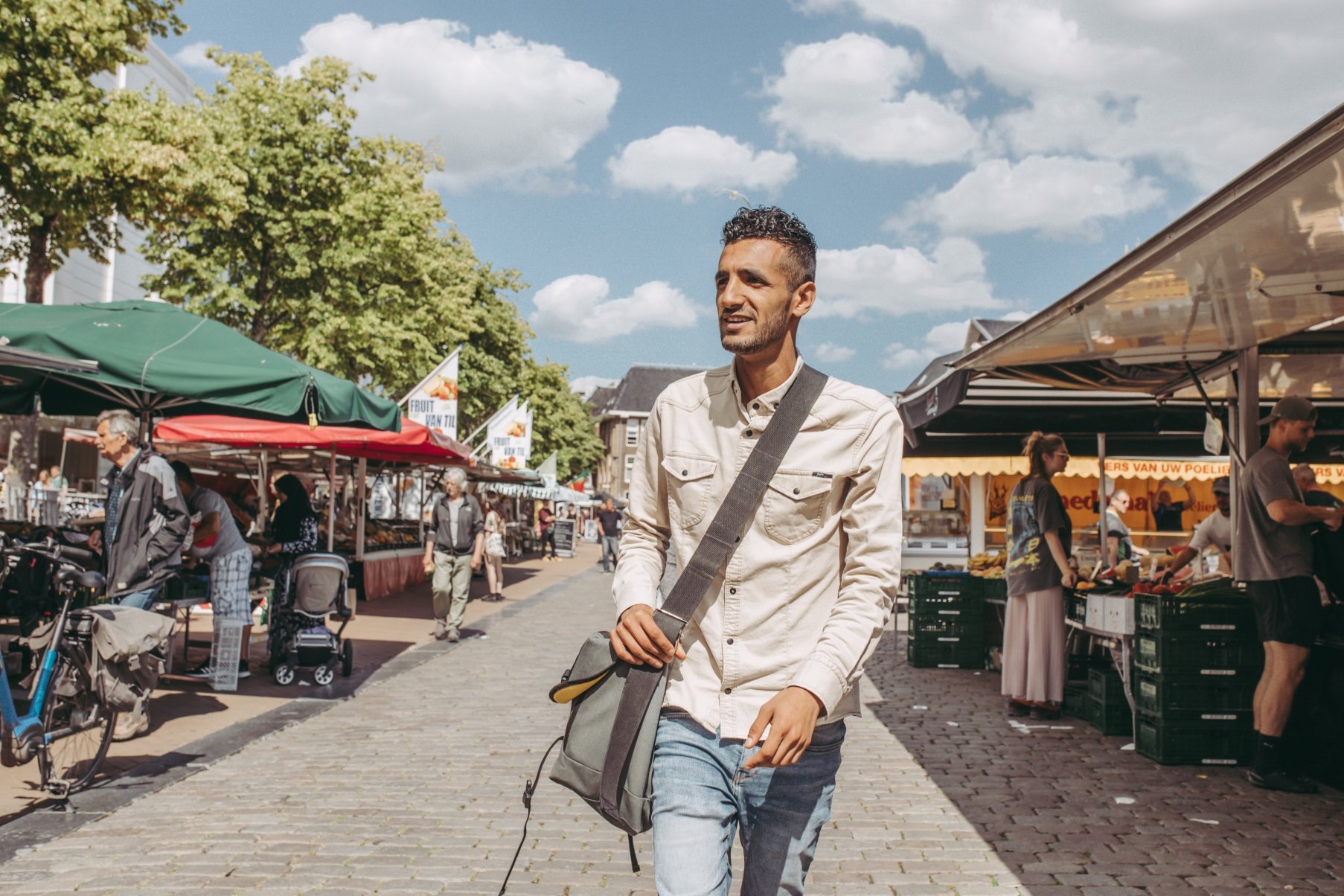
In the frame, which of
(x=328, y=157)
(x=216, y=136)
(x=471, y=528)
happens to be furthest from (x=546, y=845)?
(x=328, y=157)

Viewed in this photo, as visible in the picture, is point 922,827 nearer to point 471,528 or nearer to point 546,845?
point 546,845

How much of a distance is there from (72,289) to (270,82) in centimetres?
2488

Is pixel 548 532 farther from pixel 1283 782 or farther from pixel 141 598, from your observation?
pixel 1283 782

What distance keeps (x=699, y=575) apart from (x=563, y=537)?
39.3 m

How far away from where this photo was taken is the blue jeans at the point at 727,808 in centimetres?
213

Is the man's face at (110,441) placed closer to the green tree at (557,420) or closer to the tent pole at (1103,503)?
the tent pole at (1103,503)

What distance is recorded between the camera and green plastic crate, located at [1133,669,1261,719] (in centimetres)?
682

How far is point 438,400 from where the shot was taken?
1927 centimetres

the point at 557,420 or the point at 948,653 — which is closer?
the point at 948,653

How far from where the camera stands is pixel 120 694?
5.75m

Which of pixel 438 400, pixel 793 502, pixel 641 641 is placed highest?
pixel 438 400

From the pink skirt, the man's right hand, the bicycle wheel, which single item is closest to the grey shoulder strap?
the man's right hand

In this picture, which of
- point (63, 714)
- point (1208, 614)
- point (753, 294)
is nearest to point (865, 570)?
point (753, 294)

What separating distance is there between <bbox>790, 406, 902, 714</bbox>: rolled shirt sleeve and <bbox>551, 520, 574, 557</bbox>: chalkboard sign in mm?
39138
